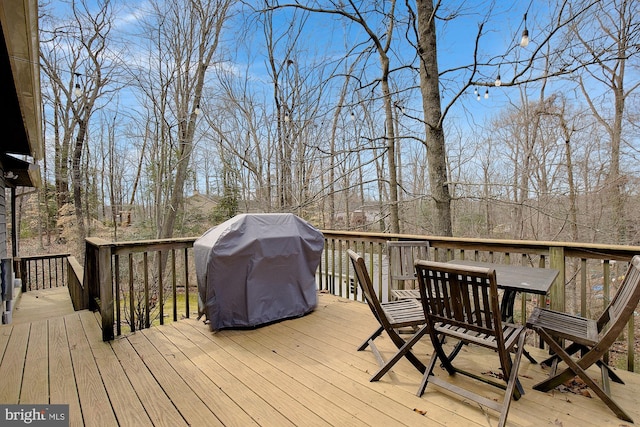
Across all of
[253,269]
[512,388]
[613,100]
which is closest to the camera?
[512,388]

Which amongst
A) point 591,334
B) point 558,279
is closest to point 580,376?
point 591,334

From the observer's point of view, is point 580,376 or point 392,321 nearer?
point 580,376

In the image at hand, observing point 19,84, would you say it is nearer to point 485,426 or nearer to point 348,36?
point 485,426

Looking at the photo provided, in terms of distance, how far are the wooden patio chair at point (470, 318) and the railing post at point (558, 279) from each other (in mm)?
950

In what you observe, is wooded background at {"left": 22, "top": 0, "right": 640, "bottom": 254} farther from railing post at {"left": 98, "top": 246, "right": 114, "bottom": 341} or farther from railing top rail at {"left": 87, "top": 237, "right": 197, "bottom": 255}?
railing post at {"left": 98, "top": 246, "right": 114, "bottom": 341}

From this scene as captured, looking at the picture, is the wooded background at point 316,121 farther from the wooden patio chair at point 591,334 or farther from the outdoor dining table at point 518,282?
the wooden patio chair at point 591,334

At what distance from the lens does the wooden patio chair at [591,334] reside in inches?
74.5

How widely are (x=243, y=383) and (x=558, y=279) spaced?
9.08 feet

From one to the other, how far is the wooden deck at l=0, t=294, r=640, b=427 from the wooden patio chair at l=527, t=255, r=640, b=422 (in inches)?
4.1

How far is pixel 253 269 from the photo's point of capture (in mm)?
3293

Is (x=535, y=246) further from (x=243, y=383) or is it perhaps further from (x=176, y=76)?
(x=176, y=76)

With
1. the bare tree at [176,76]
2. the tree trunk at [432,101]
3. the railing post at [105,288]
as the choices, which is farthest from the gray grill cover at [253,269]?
the bare tree at [176,76]

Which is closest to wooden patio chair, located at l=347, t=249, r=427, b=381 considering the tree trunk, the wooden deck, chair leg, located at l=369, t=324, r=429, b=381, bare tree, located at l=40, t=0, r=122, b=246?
chair leg, located at l=369, t=324, r=429, b=381

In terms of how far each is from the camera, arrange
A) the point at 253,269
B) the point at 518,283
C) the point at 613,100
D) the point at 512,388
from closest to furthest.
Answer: the point at 512,388 < the point at 518,283 < the point at 253,269 < the point at 613,100
